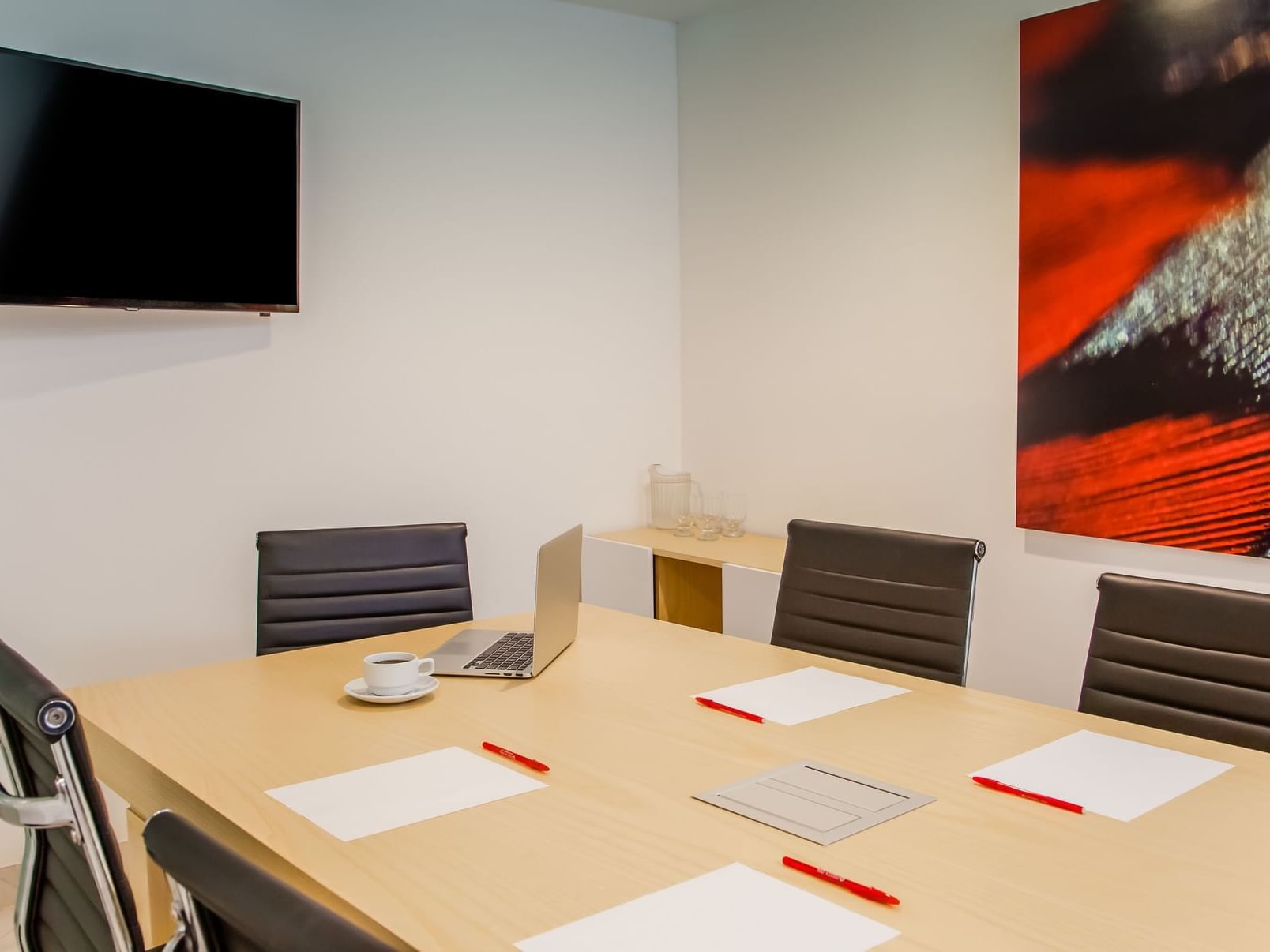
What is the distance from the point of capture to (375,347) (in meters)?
3.94

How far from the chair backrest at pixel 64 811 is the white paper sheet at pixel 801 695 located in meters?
1.12

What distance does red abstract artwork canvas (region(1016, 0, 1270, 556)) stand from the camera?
293 centimetres

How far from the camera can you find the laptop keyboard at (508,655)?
241cm

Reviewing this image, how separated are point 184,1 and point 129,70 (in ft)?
1.00

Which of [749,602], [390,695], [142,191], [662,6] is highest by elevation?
[662,6]

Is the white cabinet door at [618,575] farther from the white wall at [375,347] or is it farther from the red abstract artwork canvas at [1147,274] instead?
the red abstract artwork canvas at [1147,274]

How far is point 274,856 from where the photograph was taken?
1.51 metres

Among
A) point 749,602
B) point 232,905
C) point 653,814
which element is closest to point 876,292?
point 749,602

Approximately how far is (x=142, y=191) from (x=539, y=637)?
197 cm

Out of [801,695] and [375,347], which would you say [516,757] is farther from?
→ [375,347]

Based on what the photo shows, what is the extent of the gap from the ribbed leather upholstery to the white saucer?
1.29 metres

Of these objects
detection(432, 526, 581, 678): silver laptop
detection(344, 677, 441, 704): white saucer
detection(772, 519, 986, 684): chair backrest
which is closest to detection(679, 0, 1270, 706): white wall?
detection(772, 519, 986, 684): chair backrest

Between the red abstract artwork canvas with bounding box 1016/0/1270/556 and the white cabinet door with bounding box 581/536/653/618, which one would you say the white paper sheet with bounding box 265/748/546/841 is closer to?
the red abstract artwork canvas with bounding box 1016/0/1270/556

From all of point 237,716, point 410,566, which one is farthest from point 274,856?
point 410,566
